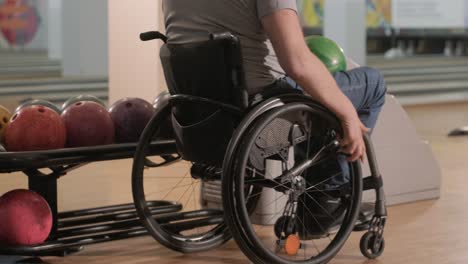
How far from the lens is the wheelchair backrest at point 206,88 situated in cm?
261

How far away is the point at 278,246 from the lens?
285 cm

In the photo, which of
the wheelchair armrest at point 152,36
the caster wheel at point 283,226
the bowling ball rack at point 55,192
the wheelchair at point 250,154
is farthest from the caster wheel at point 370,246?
the wheelchair armrest at point 152,36

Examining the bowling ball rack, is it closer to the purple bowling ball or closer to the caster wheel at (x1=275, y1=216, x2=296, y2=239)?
the purple bowling ball

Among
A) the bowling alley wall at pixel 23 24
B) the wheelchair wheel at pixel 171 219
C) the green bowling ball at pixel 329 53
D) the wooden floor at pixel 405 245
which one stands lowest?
the bowling alley wall at pixel 23 24

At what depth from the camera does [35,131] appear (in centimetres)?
301

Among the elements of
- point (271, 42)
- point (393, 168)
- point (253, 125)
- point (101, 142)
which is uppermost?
point (271, 42)

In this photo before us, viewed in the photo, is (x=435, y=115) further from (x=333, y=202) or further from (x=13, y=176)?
(x=333, y=202)

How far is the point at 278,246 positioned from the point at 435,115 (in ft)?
19.0

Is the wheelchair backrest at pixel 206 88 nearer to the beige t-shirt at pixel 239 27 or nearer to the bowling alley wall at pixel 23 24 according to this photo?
the beige t-shirt at pixel 239 27

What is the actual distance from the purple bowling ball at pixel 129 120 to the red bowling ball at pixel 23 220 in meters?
0.48

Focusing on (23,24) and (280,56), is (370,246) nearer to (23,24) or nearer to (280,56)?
(280,56)

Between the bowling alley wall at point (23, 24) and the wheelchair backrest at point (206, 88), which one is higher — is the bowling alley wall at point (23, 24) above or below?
below

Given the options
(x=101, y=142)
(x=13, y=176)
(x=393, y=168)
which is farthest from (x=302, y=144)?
(x=13, y=176)

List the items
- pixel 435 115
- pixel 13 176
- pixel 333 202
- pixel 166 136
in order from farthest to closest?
pixel 435 115
pixel 13 176
pixel 166 136
pixel 333 202
